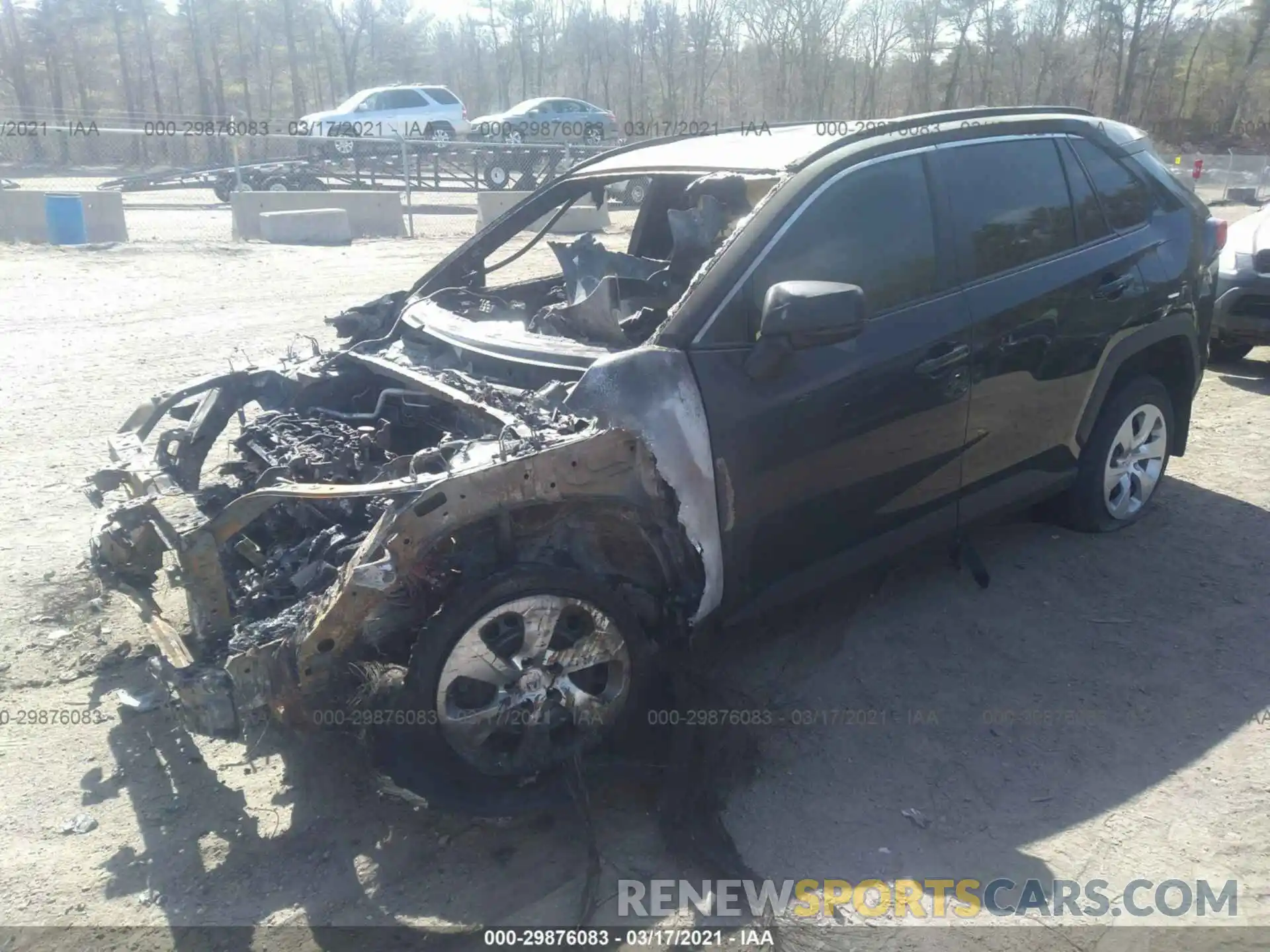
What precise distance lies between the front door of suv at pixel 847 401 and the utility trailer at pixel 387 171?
681 inches

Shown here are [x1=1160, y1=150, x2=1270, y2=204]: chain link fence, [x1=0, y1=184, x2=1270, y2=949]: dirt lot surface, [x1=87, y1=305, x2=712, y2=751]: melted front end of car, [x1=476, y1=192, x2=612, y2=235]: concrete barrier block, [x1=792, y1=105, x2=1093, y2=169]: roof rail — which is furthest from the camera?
[x1=1160, y1=150, x2=1270, y2=204]: chain link fence

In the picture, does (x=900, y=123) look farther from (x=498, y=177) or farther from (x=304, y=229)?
(x=498, y=177)

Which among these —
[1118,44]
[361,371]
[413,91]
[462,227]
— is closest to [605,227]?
[462,227]

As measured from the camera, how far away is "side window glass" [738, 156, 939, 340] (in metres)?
3.47

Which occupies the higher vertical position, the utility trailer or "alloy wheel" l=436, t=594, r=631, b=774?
the utility trailer

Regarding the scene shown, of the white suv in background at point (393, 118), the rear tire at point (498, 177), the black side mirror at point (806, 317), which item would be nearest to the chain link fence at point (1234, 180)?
the rear tire at point (498, 177)

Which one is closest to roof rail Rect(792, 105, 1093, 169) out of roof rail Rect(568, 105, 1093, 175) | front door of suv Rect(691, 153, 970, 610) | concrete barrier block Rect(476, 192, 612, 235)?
roof rail Rect(568, 105, 1093, 175)

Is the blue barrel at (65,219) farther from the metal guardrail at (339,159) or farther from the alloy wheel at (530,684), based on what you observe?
the alloy wheel at (530,684)

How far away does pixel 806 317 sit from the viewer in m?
3.12

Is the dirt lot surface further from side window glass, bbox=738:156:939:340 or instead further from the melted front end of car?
side window glass, bbox=738:156:939:340

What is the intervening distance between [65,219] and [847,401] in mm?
15308

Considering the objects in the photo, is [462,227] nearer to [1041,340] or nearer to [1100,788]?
[1041,340]

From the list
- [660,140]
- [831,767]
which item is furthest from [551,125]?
[831,767]

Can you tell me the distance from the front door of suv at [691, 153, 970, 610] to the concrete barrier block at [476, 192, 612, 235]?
1339 centimetres
